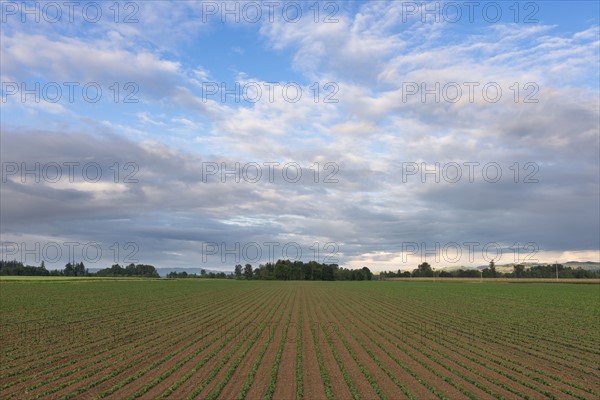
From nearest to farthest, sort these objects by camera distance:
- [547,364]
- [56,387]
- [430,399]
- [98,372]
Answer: [430,399]
[56,387]
[98,372]
[547,364]

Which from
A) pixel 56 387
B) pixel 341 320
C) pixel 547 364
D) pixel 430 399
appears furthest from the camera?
pixel 341 320

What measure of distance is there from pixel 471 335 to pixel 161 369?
20.4 meters

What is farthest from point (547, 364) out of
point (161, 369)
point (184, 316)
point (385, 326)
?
point (184, 316)

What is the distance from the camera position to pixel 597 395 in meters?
16.0

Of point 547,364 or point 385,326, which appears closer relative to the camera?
point 547,364

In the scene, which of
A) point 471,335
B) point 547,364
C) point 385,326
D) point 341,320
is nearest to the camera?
point 547,364

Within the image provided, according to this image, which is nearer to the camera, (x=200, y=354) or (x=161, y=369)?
(x=161, y=369)

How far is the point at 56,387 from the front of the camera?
16.1 metres

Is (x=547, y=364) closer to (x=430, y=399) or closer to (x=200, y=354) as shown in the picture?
(x=430, y=399)

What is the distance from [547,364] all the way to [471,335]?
916 cm

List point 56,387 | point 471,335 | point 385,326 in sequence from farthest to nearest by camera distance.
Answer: point 385,326, point 471,335, point 56,387

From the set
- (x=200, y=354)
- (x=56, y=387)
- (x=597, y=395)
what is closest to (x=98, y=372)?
(x=56, y=387)

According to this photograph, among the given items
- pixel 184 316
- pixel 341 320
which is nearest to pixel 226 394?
pixel 341 320

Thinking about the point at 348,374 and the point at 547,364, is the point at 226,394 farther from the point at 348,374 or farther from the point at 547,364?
the point at 547,364
